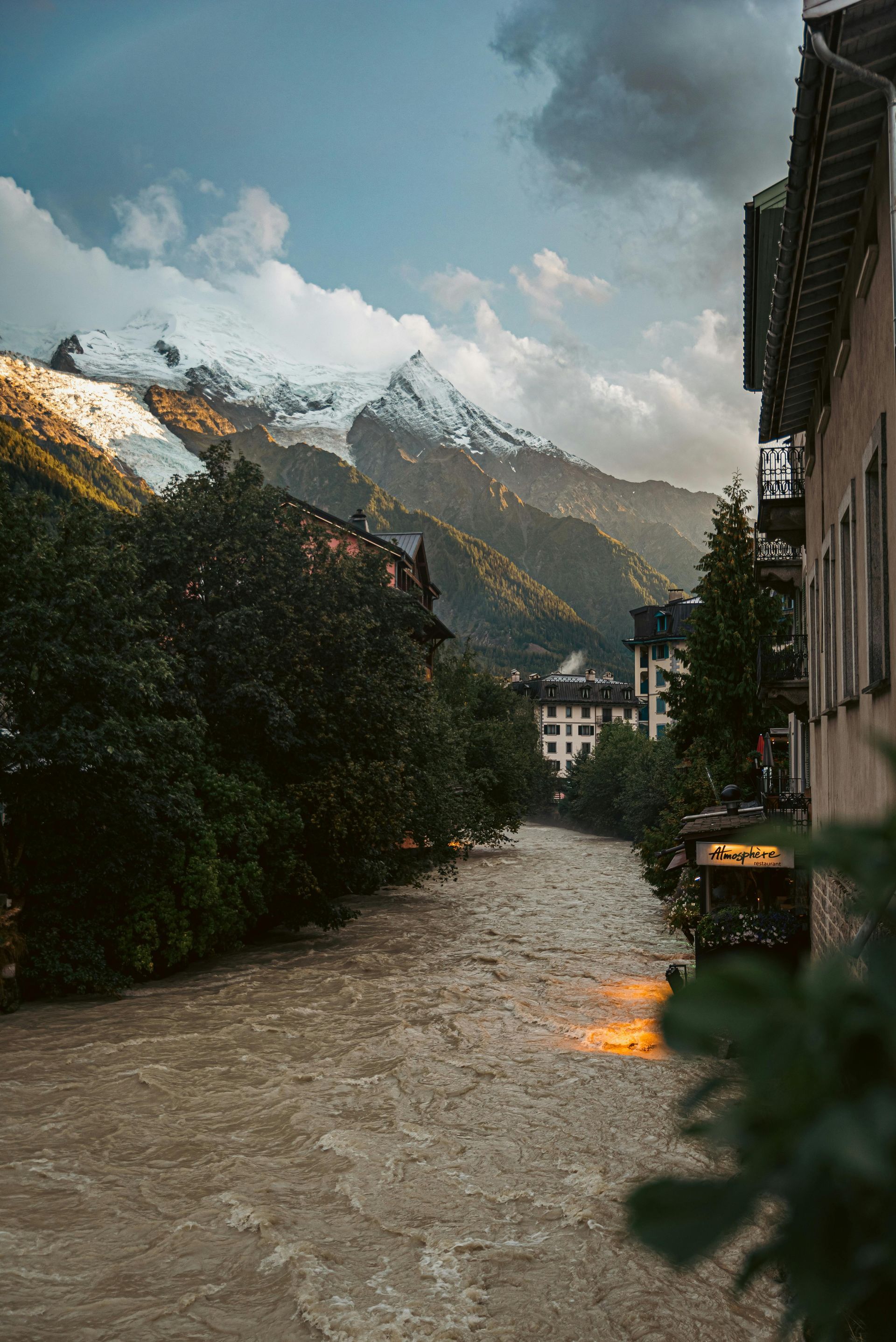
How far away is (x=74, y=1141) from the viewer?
37.3 feet

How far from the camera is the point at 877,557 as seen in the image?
755 cm

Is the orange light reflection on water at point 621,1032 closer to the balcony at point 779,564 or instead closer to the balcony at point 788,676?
the balcony at point 788,676

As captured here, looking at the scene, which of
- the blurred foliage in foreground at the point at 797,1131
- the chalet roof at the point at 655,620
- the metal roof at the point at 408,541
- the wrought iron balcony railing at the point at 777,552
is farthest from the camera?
the chalet roof at the point at 655,620

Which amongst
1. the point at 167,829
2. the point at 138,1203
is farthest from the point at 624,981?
the point at 138,1203

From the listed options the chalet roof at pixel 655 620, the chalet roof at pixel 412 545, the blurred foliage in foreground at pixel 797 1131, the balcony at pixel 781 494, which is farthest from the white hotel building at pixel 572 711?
the blurred foliage in foreground at pixel 797 1131

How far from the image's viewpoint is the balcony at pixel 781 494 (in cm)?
1673

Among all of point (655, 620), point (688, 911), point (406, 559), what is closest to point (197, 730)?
point (688, 911)

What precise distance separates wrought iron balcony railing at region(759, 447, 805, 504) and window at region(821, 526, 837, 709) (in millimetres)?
5091

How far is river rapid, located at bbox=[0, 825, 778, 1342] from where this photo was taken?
7.81 m

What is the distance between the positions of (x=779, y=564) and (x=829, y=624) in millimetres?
9275

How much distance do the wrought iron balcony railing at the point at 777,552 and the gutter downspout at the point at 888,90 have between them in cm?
1345

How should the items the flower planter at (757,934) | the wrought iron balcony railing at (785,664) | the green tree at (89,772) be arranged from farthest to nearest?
1. the wrought iron balcony railing at (785,664)
2. the green tree at (89,772)
3. the flower planter at (757,934)

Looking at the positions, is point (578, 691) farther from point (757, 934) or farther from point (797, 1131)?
point (797, 1131)

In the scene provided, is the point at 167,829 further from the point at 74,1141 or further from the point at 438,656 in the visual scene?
the point at 438,656
